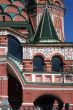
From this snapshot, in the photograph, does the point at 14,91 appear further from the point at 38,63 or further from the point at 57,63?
the point at 57,63

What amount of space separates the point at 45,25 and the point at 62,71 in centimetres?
705

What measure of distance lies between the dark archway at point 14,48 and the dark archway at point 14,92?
6.34 feet

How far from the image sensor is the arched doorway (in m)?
32.9

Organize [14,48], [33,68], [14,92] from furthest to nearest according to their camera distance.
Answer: [14,92], [33,68], [14,48]

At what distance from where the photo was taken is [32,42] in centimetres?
3550

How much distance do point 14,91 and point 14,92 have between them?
11 cm

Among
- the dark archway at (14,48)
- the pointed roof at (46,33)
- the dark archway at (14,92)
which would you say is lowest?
the dark archway at (14,92)

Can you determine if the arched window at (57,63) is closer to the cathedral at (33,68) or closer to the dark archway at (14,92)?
the cathedral at (33,68)

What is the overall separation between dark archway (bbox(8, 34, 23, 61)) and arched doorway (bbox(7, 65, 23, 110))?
184 centimetres

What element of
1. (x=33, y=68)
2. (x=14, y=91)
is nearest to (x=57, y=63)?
(x=33, y=68)

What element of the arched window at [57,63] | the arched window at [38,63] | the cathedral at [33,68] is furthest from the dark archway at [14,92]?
the arched window at [57,63]

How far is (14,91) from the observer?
34438mm

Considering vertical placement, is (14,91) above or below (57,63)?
below

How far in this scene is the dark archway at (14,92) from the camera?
109ft
